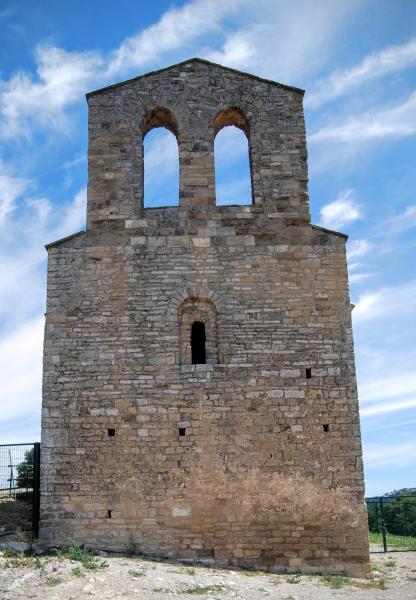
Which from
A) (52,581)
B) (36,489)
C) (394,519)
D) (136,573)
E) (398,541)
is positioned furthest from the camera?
(394,519)

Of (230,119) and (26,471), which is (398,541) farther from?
(230,119)

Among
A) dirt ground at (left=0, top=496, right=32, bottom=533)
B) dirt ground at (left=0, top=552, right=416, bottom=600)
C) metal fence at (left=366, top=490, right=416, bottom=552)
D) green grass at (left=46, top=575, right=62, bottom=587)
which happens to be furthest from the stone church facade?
metal fence at (left=366, top=490, right=416, bottom=552)

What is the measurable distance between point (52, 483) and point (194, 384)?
9.40 ft

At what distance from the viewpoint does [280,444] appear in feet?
34.2

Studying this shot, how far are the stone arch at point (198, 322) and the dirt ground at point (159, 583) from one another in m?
3.39

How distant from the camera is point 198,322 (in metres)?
11.1

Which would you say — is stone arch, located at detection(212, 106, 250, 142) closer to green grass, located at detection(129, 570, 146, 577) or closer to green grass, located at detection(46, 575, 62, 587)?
green grass, located at detection(129, 570, 146, 577)

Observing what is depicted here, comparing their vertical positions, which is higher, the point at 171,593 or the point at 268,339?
the point at 268,339

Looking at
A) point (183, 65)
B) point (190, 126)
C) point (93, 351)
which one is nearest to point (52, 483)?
point (93, 351)

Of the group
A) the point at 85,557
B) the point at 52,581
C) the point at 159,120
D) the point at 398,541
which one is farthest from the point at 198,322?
the point at 398,541

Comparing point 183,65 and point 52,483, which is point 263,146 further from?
point 52,483

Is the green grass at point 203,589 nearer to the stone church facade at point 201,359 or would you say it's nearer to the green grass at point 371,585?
the stone church facade at point 201,359

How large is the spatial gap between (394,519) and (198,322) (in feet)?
31.6

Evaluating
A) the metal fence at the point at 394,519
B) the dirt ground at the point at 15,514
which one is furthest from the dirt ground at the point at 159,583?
the metal fence at the point at 394,519
